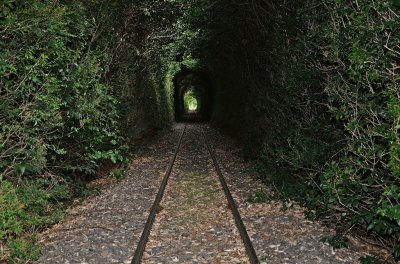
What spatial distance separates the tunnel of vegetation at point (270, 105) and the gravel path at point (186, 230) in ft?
1.45

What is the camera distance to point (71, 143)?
27.5 feet

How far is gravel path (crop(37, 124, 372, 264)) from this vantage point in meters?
5.48

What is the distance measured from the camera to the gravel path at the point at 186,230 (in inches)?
216

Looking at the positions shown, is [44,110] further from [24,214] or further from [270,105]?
[270,105]

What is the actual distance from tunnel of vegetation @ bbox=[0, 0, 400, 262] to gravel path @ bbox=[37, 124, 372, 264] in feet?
1.45

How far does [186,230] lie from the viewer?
659 cm

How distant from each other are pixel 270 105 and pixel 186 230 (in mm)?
5622

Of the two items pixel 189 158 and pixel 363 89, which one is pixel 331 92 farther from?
pixel 189 158

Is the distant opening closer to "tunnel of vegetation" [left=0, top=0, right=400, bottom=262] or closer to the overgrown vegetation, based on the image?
"tunnel of vegetation" [left=0, top=0, right=400, bottom=262]

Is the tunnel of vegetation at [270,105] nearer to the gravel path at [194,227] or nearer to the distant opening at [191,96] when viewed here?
the gravel path at [194,227]

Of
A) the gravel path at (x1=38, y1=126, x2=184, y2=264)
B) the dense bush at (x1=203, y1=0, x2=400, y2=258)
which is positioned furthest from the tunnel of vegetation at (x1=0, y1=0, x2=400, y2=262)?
the gravel path at (x1=38, y1=126, x2=184, y2=264)

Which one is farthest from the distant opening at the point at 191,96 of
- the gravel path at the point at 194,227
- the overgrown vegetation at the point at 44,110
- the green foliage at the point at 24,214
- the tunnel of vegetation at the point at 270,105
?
the green foliage at the point at 24,214

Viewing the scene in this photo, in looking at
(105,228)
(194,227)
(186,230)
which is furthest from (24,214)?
(194,227)

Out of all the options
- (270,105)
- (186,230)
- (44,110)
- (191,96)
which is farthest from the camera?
(191,96)
